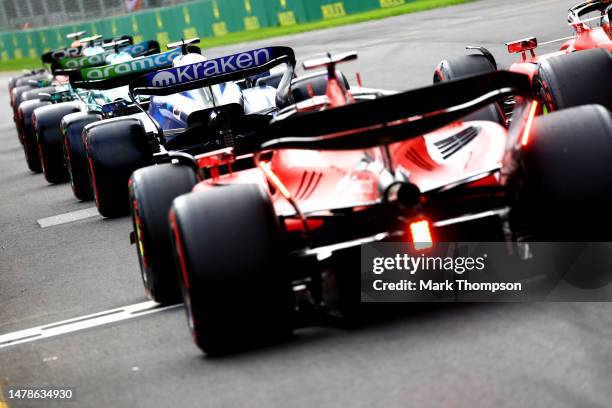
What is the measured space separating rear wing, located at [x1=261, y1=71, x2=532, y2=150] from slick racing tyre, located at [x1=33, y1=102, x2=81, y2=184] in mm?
9972

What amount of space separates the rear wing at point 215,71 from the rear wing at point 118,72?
2.67 m

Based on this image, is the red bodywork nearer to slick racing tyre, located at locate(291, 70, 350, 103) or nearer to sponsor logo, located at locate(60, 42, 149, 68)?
slick racing tyre, located at locate(291, 70, 350, 103)

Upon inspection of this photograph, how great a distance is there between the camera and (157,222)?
24.0 feet

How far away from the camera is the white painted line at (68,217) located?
41.4ft

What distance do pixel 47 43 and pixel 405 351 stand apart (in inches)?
2022

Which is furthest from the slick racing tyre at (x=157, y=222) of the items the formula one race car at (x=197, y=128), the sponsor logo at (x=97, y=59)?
the sponsor logo at (x=97, y=59)

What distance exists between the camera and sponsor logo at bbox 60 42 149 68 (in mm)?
18516

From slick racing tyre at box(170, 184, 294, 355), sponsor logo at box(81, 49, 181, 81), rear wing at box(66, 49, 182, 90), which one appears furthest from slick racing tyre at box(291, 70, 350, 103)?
slick racing tyre at box(170, 184, 294, 355)

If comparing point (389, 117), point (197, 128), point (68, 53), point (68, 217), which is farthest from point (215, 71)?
point (68, 53)

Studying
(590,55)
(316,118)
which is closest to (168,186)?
(316,118)

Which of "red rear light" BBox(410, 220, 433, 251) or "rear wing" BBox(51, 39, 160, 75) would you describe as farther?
"rear wing" BBox(51, 39, 160, 75)

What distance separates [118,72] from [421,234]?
8255 mm

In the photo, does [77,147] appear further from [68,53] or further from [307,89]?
[68,53]

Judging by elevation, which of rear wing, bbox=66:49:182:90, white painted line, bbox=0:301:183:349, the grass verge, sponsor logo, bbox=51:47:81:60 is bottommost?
the grass verge
